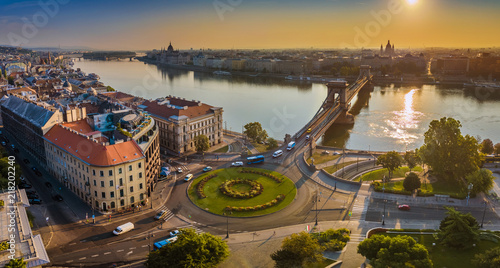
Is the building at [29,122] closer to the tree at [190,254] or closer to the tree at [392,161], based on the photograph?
the tree at [190,254]

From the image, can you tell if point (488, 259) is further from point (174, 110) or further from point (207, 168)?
point (174, 110)

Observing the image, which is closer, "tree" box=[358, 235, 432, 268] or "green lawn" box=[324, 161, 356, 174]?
"tree" box=[358, 235, 432, 268]

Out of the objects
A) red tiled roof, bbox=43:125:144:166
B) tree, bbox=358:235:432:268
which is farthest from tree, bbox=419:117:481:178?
red tiled roof, bbox=43:125:144:166

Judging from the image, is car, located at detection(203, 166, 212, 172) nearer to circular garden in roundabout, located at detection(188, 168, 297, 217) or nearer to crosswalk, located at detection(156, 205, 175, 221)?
circular garden in roundabout, located at detection(188, 168, 297, 217)

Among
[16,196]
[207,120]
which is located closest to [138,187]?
[16,196]

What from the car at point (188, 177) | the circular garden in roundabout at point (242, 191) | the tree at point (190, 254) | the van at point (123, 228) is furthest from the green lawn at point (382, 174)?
the van at point (123, 228)

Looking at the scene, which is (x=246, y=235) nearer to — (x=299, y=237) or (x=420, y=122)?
(x=299, y=237)
